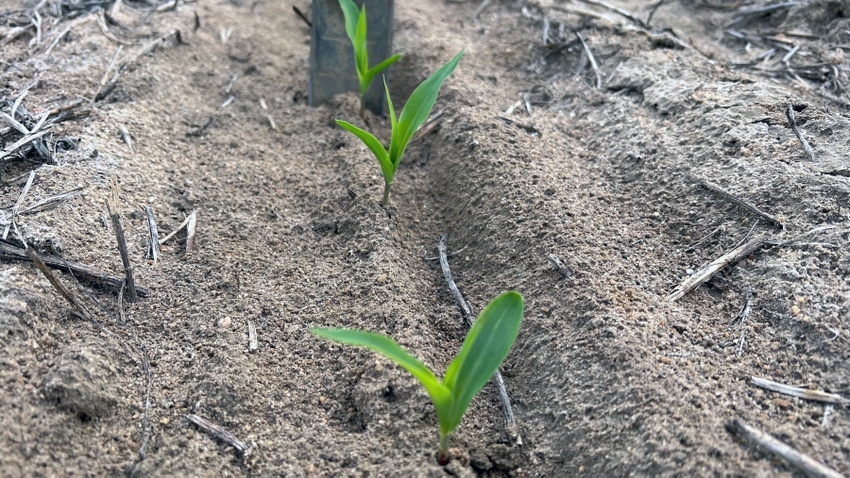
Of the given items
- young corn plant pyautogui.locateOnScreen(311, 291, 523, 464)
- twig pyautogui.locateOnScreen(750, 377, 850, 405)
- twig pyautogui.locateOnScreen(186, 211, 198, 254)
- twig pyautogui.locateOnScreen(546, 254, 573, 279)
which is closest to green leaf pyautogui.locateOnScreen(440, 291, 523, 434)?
young corn plant pyautogui.locateOnScreen(311, 291, 523, 464)

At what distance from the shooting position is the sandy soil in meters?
1.46

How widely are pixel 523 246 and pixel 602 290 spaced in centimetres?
30

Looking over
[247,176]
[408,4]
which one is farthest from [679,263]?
[408,4]

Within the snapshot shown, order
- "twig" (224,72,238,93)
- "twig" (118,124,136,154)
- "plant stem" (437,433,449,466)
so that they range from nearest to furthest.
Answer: "plant stem" (437,433,449,466), "twig" (118,124,136,154), "twig" (224,72,238,93)

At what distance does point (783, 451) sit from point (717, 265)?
603mm

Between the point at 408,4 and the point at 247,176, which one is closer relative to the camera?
the point at 247,176

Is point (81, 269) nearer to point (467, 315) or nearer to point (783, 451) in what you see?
point (467, 315)

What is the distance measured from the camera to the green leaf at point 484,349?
1328 millimetres

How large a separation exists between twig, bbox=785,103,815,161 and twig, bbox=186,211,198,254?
1.91 m

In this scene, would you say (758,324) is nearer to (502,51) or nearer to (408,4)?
(502,51)

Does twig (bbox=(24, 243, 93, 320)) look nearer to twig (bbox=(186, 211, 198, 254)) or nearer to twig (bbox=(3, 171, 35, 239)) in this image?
twig (bbox=(3, 171, 35, 239))

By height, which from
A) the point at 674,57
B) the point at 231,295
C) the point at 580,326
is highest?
the point at 674,57

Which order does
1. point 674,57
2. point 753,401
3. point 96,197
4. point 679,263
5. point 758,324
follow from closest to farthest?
point 753,401, point 758,324, point 679,263, point 96,197, point 674,57

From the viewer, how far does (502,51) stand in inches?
119
